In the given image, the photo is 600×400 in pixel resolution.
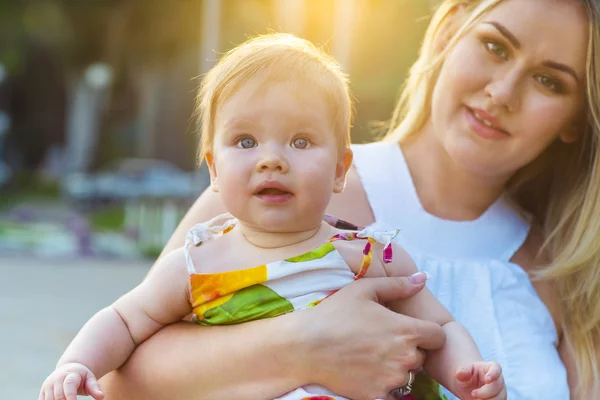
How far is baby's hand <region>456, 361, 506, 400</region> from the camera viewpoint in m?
1.89

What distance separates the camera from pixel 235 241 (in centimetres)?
205

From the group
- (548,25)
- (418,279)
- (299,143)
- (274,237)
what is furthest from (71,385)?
(548,25)

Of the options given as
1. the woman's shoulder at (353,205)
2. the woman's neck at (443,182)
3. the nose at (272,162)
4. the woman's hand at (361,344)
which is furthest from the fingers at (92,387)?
the woman's neck at (443,182)

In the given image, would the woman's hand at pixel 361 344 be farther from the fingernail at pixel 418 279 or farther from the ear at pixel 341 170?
the ear at pixel 341 170

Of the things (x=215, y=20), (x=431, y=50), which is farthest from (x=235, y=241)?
(x=215, y=20)

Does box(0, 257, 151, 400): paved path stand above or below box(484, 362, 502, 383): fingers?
below

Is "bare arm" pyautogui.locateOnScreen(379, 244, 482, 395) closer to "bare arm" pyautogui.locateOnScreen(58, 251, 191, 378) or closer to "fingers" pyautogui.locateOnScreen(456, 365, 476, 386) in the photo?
"fingers" pyautogui.locateOnScreen(456, 365, 476, 386)

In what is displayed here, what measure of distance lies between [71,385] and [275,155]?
0.63 metres

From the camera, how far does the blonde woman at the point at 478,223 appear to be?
6.57 ft

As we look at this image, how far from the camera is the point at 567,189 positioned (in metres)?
2.86

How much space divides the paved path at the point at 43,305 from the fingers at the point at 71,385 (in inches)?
158

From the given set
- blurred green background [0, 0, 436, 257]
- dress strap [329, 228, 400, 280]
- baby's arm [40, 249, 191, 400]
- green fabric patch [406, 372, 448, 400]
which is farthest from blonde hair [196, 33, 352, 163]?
blurred green background [0, 0, 436, 257]

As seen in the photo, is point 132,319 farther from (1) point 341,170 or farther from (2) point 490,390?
(2) point 490,390

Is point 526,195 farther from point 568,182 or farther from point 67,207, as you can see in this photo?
point 67,207
